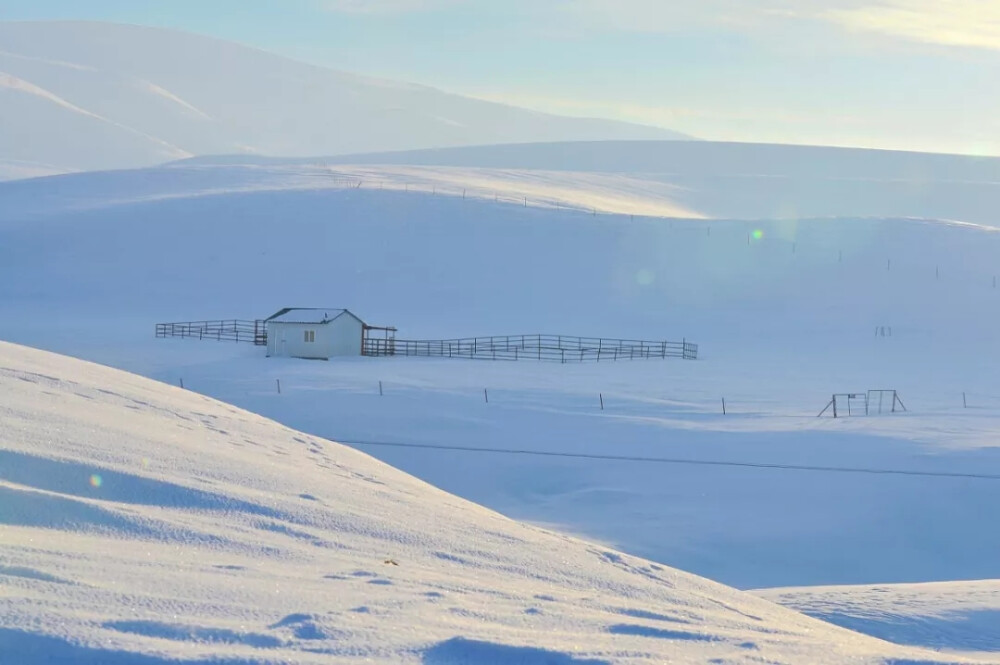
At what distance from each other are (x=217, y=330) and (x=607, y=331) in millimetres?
20400

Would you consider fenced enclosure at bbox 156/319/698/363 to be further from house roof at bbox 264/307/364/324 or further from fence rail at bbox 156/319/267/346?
house roof at bbox 264/307/364/324

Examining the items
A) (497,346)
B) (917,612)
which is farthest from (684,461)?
(497,346)

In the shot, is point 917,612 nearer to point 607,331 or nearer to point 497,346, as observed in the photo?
point 497,346

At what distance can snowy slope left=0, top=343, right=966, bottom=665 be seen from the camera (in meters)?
6.91

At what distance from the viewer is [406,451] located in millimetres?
29469

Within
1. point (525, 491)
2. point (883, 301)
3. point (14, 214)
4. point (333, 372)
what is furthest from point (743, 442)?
point (14, 214)

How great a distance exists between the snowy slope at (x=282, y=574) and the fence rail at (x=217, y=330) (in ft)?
148

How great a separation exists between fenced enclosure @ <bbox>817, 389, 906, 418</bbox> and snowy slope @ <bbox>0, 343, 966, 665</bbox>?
1001 inches

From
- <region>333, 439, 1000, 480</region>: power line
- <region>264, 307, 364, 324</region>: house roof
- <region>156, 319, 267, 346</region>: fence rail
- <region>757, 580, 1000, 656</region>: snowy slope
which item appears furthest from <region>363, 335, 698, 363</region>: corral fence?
<region>757, 580, 1000, 656</region>: snowy slope

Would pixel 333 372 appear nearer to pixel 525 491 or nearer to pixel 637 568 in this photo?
pixel 525 491

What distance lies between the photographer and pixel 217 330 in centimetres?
6072

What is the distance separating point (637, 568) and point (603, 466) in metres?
16.4

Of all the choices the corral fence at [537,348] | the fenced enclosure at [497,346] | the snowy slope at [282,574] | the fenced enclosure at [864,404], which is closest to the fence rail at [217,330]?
the fenced enclosure at [497,346]

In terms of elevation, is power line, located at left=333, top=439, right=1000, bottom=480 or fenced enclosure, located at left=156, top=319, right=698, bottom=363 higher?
fenced enclosure, located at left=156, top=319, right=698, bottom=363
